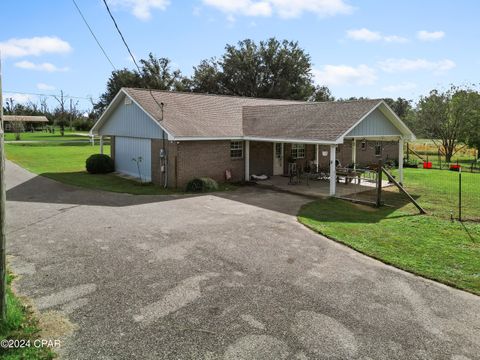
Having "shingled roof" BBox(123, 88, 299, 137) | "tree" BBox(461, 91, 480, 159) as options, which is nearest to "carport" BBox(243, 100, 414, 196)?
"shingled roof" BBox(123, 88, 299, 137)

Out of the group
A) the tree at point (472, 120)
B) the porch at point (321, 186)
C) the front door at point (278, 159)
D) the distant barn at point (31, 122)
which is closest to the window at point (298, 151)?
the front door at point (278, 159)

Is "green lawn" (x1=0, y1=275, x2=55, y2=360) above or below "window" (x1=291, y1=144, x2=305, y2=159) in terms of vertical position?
below

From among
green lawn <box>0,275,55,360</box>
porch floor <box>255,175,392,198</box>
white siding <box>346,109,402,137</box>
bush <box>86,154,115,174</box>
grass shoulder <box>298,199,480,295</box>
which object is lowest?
green lawn <box>0,275,55,360</box>

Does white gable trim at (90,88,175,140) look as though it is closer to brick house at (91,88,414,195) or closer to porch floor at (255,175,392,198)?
brick house at (91,88,414,195)

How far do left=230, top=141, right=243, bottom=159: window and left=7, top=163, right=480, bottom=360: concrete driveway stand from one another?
359 inches

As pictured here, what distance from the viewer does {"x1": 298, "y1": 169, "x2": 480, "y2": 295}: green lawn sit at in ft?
27.8

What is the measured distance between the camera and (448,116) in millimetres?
40562

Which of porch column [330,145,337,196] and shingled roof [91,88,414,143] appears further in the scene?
shingled roof [91,88,414,143]

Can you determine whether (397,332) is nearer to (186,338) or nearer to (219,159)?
(186,338)

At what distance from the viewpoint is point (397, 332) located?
5.82 metres

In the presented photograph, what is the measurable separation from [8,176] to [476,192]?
24765 mm

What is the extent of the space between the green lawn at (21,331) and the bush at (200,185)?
11385 mm

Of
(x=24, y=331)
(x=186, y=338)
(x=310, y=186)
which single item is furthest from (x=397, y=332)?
(x=310, y=186)

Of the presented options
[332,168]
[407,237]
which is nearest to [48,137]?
[332,168]
